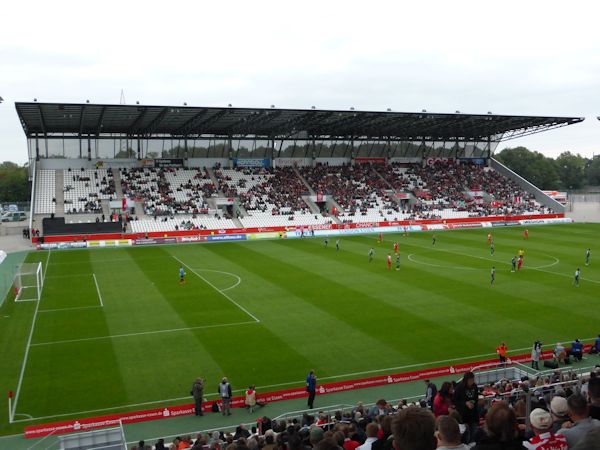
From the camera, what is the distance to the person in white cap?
516 cm

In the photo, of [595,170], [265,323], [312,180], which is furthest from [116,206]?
[595,170]

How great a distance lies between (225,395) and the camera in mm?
16719

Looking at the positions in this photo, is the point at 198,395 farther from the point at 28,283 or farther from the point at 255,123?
the point at 255,123

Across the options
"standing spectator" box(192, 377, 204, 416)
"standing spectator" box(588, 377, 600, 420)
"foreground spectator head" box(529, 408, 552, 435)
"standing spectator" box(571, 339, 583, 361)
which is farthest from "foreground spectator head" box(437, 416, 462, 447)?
"standing spectator" box(571, 339, 583, 361)

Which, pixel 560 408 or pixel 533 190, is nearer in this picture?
pixel 560 408

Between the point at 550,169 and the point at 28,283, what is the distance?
126 metres

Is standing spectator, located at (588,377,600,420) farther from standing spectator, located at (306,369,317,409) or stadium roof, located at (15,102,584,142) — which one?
stadium roof, located at (15,102,584,142)

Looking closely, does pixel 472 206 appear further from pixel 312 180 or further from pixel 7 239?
pixel 7 239

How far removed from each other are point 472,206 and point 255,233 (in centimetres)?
3353

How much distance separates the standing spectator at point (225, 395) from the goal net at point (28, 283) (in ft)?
65.9

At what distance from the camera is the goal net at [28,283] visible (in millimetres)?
32469

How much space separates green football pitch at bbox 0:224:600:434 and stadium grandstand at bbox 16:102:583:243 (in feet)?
63.8

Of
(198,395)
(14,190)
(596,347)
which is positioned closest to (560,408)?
(198,395)

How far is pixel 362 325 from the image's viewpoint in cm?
2573
